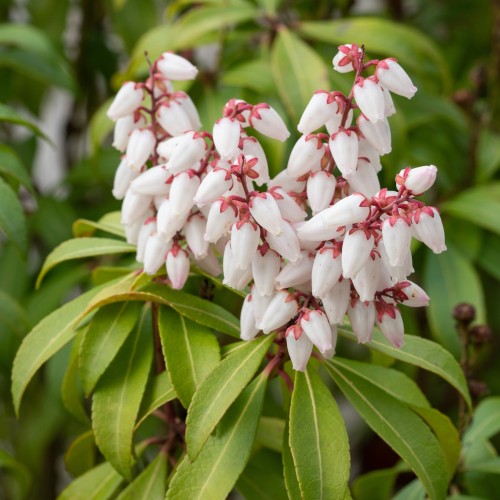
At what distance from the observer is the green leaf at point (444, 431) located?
2.56ft

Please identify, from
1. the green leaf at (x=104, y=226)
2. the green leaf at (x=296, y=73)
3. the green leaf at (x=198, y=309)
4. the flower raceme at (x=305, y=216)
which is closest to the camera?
the flower raceme at (x=305, y=216)

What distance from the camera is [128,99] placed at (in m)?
0.77

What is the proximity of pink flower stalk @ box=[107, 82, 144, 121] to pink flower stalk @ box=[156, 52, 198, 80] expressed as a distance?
0.11 ft

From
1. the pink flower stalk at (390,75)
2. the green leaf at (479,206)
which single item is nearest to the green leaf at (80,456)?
the pink flower stalk at (390,75)

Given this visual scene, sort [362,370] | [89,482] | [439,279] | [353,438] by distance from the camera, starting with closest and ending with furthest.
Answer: [362,370]
[89,482]
[439,279]
[353,438]

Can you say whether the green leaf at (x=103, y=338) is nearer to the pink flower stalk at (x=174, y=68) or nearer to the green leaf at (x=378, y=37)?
the pink flower stalk at (x=174, y=68)

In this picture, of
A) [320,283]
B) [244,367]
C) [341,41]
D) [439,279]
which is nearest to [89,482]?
[244,367]

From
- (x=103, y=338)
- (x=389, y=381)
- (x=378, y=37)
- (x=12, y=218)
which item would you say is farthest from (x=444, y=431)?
(x=378, y=37)

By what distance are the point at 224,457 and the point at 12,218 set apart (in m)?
0.31

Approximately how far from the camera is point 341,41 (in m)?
1.28

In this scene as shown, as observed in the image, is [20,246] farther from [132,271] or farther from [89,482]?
[89,482]

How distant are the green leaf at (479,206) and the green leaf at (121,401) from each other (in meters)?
0.60

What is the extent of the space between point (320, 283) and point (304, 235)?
0.04 metres

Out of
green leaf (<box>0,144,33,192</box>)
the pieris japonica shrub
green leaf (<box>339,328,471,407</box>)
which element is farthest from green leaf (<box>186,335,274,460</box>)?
green leaf (<box>0,144,33,192</box>)
